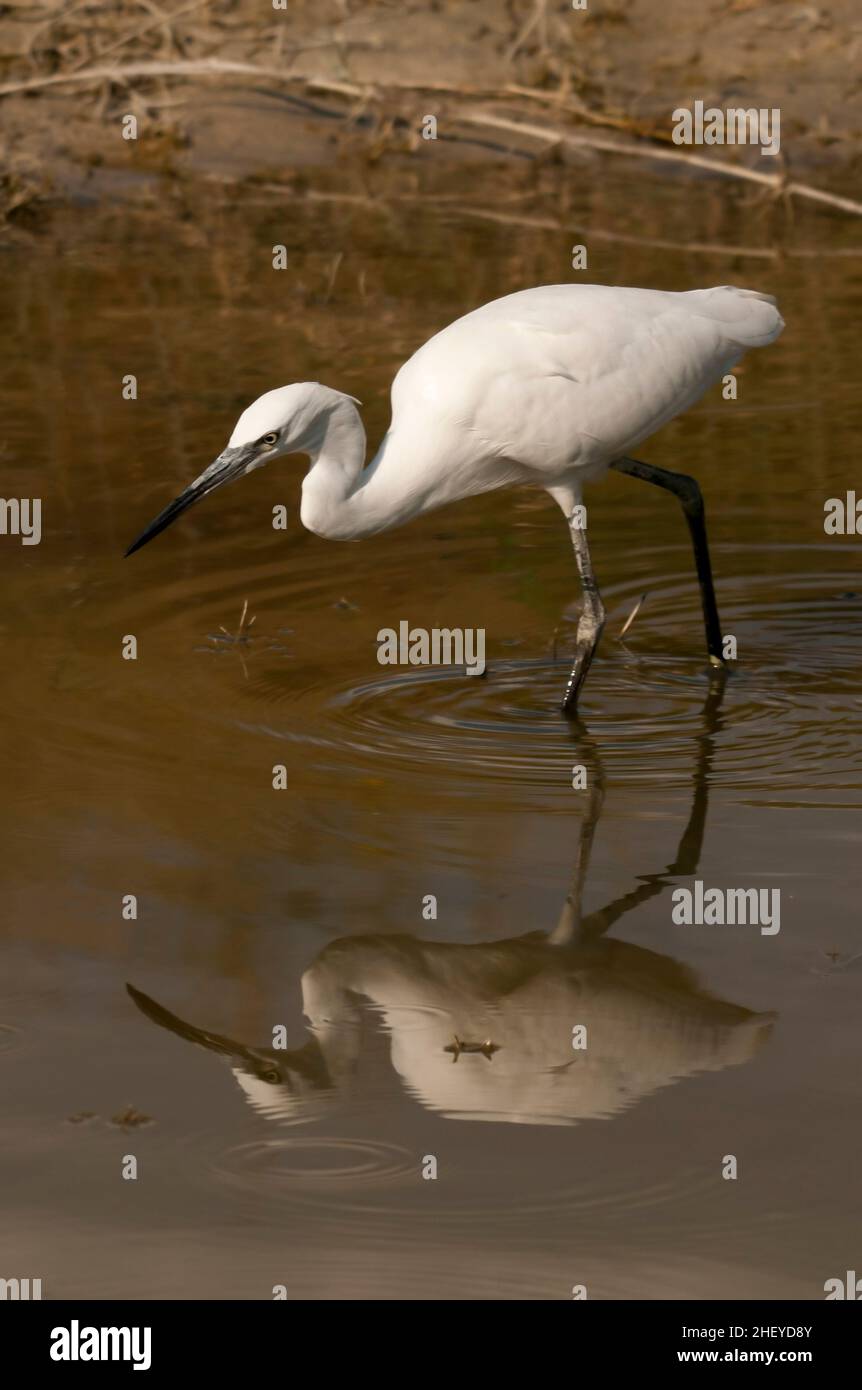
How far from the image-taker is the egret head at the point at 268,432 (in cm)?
546

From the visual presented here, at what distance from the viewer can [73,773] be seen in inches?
228

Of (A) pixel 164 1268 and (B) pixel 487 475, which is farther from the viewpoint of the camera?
(B) pixel 487 475

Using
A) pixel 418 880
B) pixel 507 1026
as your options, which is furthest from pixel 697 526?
pixel 507 1026

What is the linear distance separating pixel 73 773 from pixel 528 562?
2.22 metres

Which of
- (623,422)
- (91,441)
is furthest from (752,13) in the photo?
(623,422)

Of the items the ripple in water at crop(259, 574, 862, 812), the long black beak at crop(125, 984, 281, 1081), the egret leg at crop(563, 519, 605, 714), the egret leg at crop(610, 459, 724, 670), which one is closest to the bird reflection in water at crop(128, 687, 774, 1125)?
the long black beak at crop(125, 984, 281, 1081)

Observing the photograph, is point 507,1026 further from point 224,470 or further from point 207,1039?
point 224,470

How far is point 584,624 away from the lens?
6305mm

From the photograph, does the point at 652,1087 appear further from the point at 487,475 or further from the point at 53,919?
the point at 487,475

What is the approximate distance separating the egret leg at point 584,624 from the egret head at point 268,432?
3.35 ft

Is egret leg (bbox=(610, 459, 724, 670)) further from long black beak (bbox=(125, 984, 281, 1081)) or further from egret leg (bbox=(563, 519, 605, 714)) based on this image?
long black beak (bbox=(125, 984, 281, 1081))

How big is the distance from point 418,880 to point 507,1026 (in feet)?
2.57
